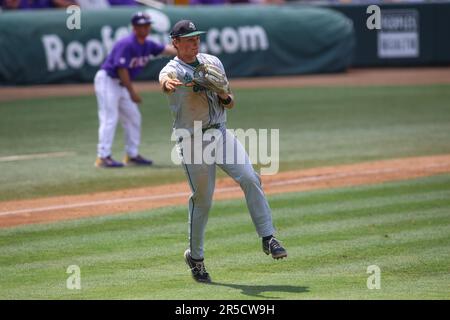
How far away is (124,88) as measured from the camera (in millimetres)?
13805

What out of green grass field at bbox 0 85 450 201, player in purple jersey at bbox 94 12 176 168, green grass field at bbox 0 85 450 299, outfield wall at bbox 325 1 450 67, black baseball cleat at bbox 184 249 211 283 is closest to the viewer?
green grass field at bbox 0 85 450 299

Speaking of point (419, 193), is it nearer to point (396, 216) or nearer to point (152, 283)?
point (396, 216)

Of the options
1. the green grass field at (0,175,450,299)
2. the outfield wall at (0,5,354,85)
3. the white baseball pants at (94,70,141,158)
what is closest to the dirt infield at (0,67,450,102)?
the outfield wall at (0,5,354,85)

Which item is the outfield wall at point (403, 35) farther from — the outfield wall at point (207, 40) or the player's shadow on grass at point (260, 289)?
the player's shadow on grass at point (260, 289)

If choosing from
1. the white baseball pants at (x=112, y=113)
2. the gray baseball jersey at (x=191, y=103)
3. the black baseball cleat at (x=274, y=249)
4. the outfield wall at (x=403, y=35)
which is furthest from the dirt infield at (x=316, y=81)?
the black baseball cleat at (x=274, y=249)

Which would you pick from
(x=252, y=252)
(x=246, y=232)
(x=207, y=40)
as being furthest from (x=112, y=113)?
(x=207, y=40)

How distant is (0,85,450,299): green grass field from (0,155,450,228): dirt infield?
1.20 feet

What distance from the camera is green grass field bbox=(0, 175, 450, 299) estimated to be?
23.1 feet

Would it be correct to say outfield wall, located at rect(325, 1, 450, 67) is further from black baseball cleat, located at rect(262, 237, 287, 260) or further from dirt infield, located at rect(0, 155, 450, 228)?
black baseball cleat, located at rect(262, 237, 287, 260)

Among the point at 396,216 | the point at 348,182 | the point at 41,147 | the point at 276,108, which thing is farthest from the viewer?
the point at 276,108

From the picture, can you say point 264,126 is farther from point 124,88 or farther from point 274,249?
point 274,249

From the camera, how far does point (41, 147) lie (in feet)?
50.7
